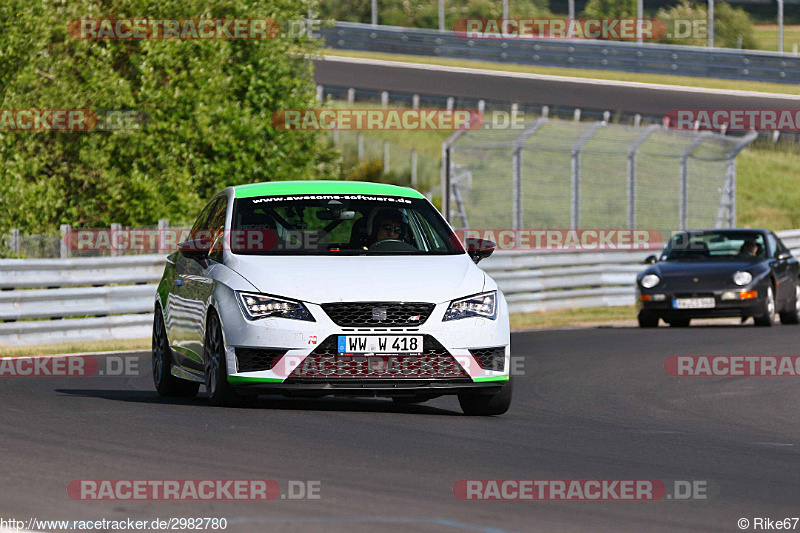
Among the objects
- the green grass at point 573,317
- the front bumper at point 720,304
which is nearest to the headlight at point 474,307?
the front bumper at point 720,304

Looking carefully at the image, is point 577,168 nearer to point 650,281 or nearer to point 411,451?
point 650,281

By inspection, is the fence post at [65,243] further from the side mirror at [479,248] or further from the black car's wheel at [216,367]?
the side mirror at [479,248]

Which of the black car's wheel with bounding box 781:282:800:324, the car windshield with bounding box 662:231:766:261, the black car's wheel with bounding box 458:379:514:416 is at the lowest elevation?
the black car's wheel with bounding box 781:282:800:324

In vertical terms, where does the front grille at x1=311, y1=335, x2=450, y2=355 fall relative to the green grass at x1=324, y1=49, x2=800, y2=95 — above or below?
above

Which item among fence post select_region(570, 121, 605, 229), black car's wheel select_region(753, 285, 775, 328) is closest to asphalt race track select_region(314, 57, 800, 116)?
fence post select_region(570, 121, 605, 229)

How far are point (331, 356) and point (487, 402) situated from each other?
1.28m

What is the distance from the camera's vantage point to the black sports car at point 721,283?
21.6 metres

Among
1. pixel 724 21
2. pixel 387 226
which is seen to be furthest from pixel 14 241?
pixel 724 21

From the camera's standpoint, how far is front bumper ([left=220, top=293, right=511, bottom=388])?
9.86 meters

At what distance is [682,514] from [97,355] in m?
10.7

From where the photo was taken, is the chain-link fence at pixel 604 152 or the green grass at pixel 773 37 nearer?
the chain-link fence at pixel 604 152

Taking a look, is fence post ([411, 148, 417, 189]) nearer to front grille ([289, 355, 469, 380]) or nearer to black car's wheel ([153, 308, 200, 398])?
black car's wheel ([153, 308, 200, 398])

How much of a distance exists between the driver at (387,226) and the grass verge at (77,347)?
268 inches

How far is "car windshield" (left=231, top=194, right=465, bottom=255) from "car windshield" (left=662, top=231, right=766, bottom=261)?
468 inches
